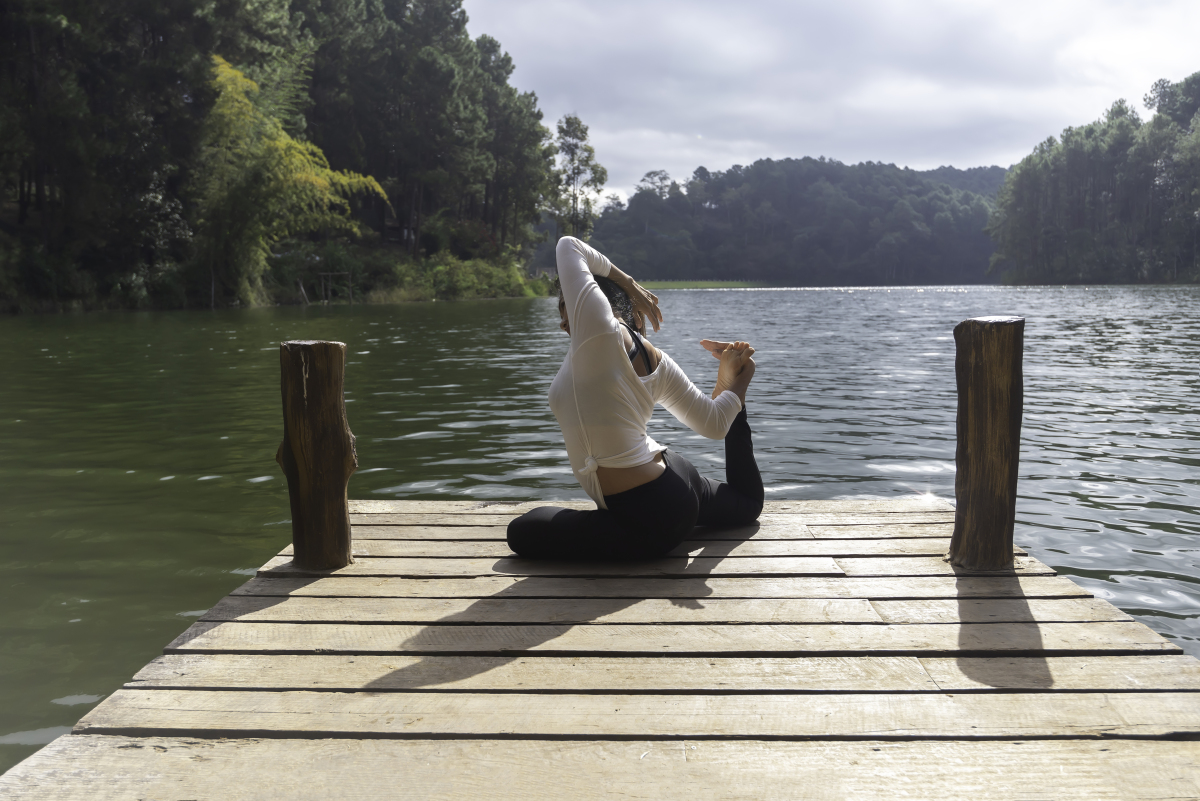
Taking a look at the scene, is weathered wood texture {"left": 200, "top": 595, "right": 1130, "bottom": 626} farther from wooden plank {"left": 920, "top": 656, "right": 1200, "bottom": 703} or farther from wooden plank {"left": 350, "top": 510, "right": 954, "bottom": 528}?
wooden plank {"left": 350, "top": 510, "right": 954, "bottom": 528}

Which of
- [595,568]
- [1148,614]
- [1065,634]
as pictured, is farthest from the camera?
[1148,614]

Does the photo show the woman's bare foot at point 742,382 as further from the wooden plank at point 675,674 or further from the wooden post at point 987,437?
the wooden plank at point 675,674

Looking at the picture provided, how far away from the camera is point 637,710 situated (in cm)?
221

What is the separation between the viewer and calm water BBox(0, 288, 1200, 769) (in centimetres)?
386

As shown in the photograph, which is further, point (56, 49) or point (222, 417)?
point (56, 49)

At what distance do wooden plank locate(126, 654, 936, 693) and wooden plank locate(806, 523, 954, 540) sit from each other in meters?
1.36

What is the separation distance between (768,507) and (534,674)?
2.28 meters

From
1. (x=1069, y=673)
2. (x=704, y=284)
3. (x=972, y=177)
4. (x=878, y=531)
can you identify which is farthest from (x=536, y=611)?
(x=972, y=177)

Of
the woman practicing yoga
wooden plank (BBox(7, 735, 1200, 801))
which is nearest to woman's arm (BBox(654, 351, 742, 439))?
the woman practicing yoga

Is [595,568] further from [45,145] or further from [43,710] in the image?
[45,145]

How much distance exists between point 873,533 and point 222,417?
24.0ft

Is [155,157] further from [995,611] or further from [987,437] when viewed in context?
[995,611]

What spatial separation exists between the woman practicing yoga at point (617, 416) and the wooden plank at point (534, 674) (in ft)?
2.78

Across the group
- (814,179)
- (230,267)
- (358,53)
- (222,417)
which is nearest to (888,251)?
(814,179)
